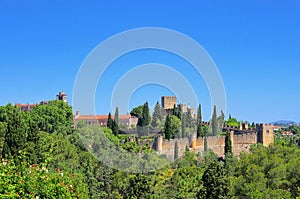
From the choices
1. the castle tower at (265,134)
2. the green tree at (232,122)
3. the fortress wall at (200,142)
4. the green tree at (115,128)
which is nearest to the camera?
the fortress wall at (200,142)

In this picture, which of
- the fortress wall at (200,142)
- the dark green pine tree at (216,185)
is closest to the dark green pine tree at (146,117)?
the fortress wall at (200,142)

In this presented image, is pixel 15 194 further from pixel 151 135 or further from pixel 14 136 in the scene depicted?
pixel 151 135

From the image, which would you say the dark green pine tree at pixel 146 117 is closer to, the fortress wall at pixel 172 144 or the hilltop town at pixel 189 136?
the hilltop town at pixel 189 136

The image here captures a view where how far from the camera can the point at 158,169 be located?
78.9ft

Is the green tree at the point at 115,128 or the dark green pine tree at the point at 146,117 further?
the green tree at the point at 115,128

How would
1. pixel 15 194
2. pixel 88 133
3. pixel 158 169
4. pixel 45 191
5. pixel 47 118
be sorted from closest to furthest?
pixel 15 194 < pixel 45 191 < pixel 158 169 < pixel 88 133 < pixel 47 118

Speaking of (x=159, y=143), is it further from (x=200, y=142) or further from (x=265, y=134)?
(x=265, y=134)

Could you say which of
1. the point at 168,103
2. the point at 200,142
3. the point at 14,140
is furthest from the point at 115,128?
the point at 14,140

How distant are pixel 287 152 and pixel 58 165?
11.0 meters

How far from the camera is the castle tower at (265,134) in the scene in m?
39.1

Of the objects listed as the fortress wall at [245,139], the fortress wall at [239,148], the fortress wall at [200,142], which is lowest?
the fortress wall at [239,148]

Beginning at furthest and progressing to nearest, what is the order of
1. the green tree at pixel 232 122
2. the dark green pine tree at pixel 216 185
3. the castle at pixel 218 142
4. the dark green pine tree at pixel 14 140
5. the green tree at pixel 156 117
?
the green tree at pixel 232 122 < the green tree at pixel 156 117 < the castle at pixel 218 142 < the dark green pine tree at pixel 14 140 < the dark green pine tree at pixel 216 185

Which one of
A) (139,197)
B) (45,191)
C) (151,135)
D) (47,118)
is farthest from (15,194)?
(47,118)

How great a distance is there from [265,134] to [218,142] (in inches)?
218
